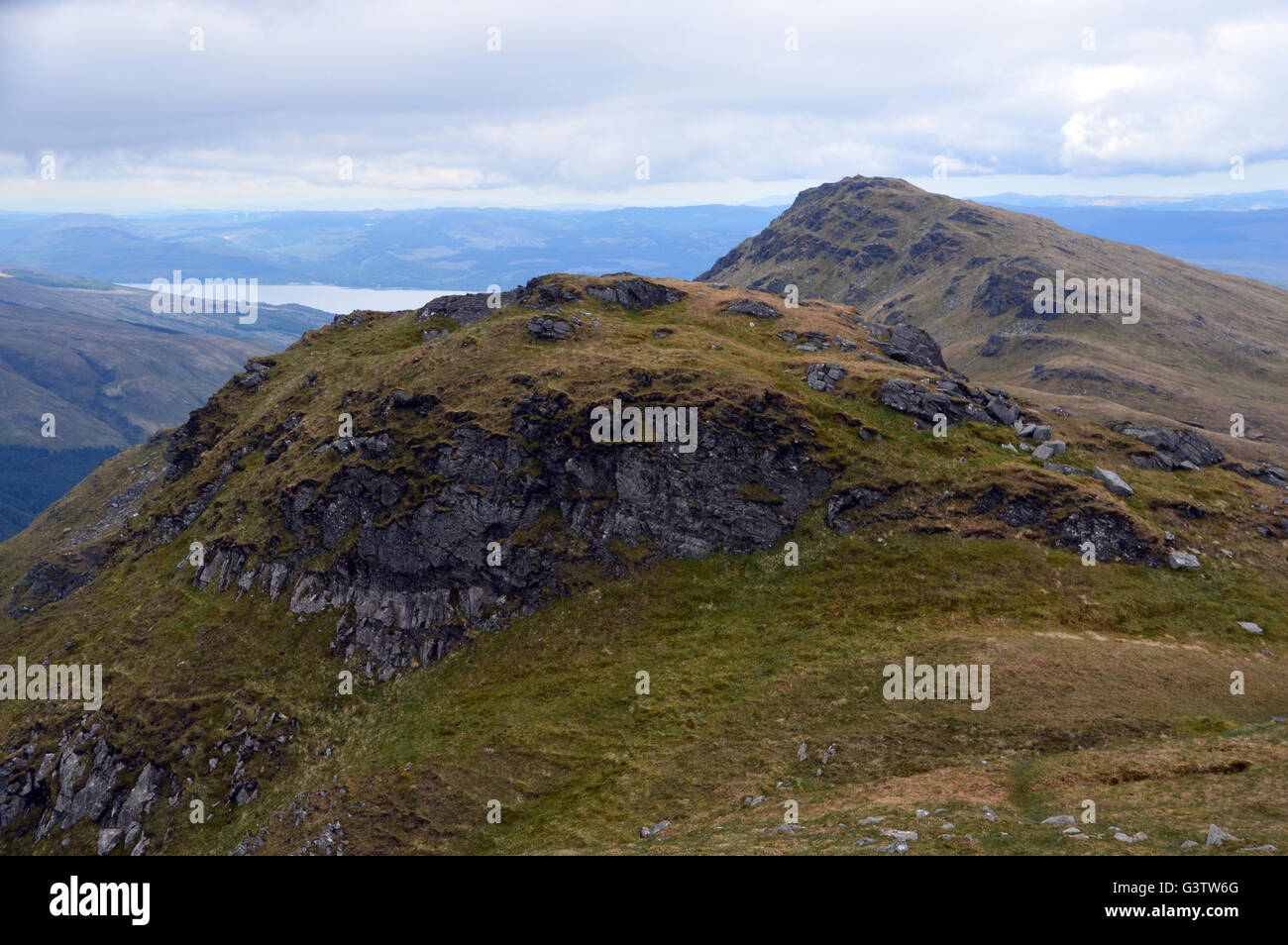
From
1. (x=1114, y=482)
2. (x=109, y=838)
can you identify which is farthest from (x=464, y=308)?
(x=1114, y=482)

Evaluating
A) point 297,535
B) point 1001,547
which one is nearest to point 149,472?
point 297,535

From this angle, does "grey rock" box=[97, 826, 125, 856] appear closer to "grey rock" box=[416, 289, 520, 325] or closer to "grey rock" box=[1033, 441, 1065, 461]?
"grey rock" box=[416, 289, 520, 325]

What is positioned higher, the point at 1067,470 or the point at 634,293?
the point at 634,293

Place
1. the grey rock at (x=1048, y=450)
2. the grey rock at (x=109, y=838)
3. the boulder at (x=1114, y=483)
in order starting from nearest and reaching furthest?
1. the grey rock at (x=109, y=838)
2. the boulder at (x=1114, y=483)
3. the grey rock at (x=1048, y=450)

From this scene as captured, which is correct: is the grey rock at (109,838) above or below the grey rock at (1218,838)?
below

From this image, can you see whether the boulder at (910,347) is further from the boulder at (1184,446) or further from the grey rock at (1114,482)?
the grey rock at (1114,482)

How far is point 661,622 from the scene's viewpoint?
59.7 metres

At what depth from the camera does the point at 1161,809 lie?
28.5 meters

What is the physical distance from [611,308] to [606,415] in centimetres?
2931

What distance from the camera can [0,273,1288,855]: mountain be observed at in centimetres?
4056

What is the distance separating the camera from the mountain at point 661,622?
40562mm

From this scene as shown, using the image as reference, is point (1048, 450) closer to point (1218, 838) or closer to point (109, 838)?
point (1218, 838)

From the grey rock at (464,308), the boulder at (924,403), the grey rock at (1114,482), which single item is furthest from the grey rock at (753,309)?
the grey rock at (1114,482)
